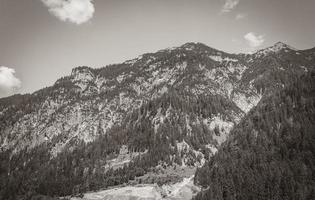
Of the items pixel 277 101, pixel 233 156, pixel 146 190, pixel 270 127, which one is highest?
Answer: pixel 277 101

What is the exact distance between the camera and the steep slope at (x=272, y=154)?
140m

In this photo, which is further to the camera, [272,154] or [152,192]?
[272,154]

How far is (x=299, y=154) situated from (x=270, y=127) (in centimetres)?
2625

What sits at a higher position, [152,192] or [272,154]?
[272,154]

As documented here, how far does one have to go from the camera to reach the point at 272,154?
6225 inches

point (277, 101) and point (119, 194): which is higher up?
point (277, 101)

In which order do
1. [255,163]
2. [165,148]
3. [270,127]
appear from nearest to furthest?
[255,163] → [270,127] → [165,148]

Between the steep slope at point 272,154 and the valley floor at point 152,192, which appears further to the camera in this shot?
the valley floor at point 152,192

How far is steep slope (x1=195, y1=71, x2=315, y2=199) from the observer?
460 ft

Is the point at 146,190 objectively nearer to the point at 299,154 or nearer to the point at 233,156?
the point at 233,156

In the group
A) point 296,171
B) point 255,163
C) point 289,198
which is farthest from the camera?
point 255,163

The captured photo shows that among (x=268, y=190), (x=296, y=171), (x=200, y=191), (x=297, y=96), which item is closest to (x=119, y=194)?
(x=200, y=191)

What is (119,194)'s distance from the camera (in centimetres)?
14750

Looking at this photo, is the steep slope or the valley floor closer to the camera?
the steep slope
